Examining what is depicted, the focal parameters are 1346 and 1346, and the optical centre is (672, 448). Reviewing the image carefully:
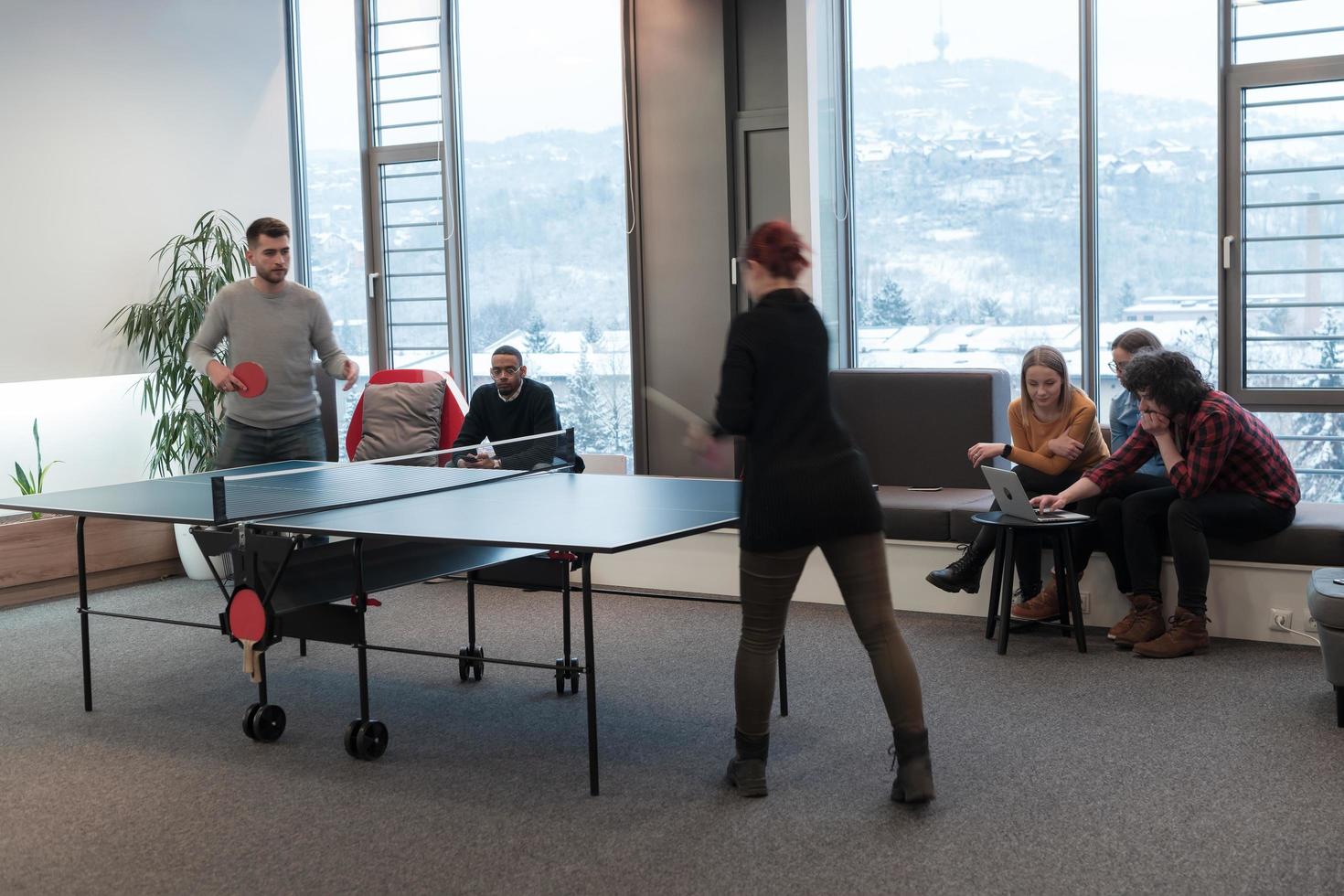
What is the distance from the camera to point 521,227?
7.29 m

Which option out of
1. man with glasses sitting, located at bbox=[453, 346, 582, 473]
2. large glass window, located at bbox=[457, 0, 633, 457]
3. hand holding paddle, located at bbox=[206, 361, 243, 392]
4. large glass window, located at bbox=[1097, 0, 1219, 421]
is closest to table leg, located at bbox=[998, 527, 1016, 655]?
large glass window, located at bbox=[1097, 0, 1219, 421]

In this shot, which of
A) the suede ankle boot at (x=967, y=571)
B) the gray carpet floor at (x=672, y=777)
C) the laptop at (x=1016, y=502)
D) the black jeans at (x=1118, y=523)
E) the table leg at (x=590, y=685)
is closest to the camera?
the gray carpet floor at (x=672, y=777)

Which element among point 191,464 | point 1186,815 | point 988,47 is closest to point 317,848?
point 1186,815

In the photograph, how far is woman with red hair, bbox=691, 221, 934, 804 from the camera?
124 inches

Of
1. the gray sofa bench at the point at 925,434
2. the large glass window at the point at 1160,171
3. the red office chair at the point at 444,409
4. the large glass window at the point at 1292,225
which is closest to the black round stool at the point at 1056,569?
the gray sofa bench at the point at 925,434

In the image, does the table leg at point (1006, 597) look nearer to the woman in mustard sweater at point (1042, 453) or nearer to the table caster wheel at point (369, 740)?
the woman in mustard sweater at point (1042, 453)

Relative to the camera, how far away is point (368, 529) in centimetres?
363

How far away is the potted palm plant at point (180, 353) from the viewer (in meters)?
6.68

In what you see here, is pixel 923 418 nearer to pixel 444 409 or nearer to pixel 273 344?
pixel 444 409

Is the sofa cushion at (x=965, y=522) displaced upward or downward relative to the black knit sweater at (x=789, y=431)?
downward

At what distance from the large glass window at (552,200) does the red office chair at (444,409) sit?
77 cm

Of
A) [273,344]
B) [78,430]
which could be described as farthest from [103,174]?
[273,344]

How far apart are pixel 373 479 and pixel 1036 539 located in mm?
2406

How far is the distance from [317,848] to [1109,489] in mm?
3124
